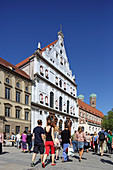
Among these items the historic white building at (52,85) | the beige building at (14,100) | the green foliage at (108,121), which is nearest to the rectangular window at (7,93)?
the beige building at (14,100)

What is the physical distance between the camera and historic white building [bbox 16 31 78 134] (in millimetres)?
28922

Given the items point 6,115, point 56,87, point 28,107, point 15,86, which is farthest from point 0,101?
point 56,87

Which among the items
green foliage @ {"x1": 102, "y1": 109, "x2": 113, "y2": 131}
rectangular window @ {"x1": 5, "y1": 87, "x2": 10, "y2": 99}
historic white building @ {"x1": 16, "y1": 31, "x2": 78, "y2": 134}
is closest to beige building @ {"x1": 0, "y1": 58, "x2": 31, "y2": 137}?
rectangular window @ {"x1": 5, "y1": 87, "x2": 10, "y2": 99}

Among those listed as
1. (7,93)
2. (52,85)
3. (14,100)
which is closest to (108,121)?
(52,85)

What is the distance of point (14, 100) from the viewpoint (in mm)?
24281

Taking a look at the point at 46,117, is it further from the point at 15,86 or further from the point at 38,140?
the point at 38,140

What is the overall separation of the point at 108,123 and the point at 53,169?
49560mm

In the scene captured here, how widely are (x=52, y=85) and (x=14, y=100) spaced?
10806mm

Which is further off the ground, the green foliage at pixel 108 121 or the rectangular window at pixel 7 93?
the rectangular window at pixel 7 93

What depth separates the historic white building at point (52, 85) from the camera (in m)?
28.9

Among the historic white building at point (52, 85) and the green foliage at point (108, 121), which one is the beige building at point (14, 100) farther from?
the green foliage at point (108, 121)

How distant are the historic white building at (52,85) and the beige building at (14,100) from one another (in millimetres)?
1368

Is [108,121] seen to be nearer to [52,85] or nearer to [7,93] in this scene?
[52,85]

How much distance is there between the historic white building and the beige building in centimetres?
137
